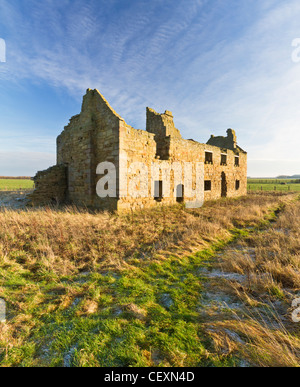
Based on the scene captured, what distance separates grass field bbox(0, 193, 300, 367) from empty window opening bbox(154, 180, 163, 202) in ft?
18.1

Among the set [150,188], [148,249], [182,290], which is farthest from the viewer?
[150,188]

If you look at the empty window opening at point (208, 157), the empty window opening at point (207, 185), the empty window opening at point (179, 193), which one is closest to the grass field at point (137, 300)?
the empty window opening at point (179, 193)

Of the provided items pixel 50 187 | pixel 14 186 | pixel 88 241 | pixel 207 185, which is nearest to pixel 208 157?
pixel 207 185

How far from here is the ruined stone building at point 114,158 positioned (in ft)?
30.3

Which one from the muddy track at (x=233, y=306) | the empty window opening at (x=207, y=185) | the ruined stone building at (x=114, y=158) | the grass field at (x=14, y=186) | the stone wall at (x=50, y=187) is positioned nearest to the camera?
the muddy track at (x=233, y=306)

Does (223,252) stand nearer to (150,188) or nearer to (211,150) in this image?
(150,188)

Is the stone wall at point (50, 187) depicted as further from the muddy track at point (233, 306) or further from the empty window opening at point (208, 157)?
the empty window opening at point (208, 157)

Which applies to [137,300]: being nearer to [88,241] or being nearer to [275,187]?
[88,241]

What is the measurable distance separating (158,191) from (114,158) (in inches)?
149

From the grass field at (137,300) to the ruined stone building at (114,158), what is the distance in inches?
167

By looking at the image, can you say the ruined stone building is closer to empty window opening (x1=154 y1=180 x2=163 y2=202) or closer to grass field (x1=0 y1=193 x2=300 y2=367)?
empty window opening (x1=154 y1=180 x2=163 y2=202)

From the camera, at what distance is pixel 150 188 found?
1070cm

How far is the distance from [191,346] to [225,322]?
67cm
